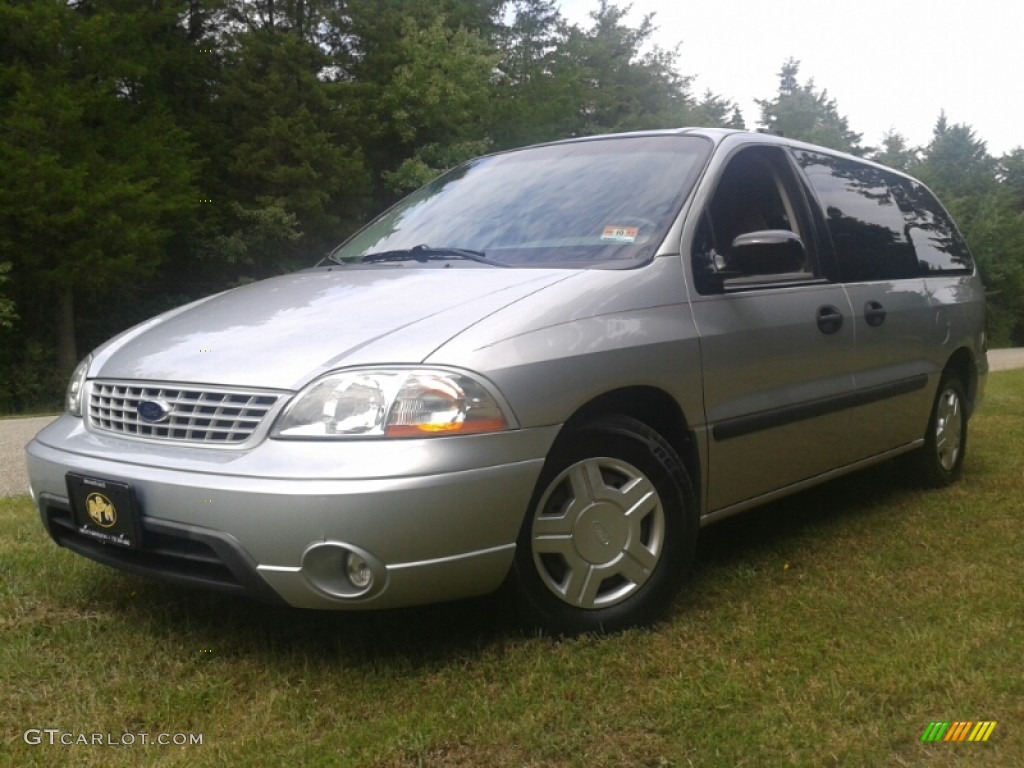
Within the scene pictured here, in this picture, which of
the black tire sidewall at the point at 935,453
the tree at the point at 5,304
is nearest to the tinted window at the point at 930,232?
the black tire sidewall at the point at 935,453

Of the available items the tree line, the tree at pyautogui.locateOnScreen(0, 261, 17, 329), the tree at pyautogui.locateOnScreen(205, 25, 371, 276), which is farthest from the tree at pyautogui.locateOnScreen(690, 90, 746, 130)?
the tree at pyautogui.locateOnScreen(0, 261, 17, 329)

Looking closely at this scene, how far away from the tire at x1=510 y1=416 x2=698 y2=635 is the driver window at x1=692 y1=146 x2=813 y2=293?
0.69m

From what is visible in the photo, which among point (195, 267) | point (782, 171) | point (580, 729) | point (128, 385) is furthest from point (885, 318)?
point (195, 267)

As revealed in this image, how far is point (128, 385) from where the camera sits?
2.97 m

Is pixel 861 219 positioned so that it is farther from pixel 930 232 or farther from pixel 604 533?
pixel 604 533

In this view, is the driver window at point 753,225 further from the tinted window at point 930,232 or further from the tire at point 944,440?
the tire at point 944,440

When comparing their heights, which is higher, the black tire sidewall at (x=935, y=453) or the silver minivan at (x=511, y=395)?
the silver minivan at (x=511, y=395)

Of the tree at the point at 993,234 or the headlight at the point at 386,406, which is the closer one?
the headlight at the point at 386,406

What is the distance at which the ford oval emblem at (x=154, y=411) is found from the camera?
281 cm

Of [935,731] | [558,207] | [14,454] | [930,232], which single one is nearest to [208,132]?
[14,454]

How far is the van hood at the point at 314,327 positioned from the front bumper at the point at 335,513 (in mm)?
239

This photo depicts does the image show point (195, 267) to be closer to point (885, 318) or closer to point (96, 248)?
point (96, 248)

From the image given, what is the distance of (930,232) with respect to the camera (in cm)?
522

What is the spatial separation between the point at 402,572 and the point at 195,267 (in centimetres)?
2498
